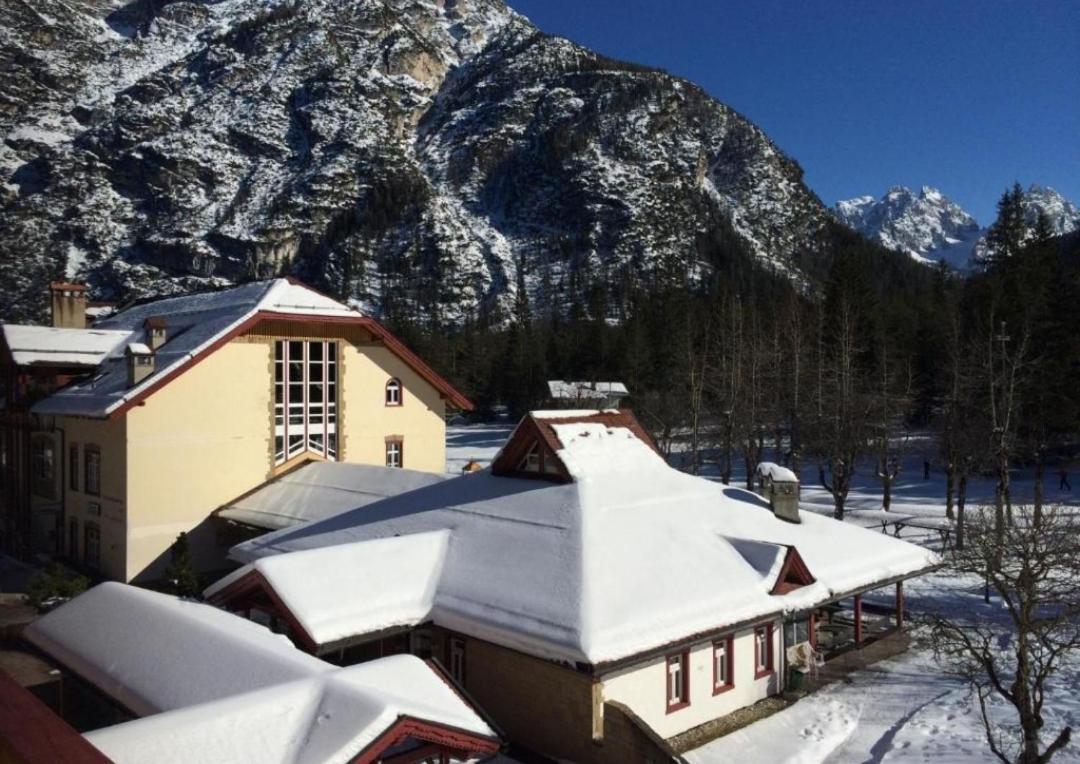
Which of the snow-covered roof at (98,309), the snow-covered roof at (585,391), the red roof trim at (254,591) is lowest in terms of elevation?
the red roof trim at (254,591)

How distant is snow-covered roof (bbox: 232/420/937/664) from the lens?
12.9 metres

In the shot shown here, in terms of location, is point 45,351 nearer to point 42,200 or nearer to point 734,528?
point 734,528

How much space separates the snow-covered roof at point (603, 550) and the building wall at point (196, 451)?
5843 millimetres

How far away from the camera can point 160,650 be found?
9664 millimetres

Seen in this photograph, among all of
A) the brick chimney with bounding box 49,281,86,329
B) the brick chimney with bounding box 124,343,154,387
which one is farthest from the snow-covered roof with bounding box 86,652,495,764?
the brick chimney with bounding box 49,281,86,329

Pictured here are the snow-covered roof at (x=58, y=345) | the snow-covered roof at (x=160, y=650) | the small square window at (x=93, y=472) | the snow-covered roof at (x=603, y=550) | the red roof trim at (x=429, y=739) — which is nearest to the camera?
the red roof trim at (x=429, y=739)

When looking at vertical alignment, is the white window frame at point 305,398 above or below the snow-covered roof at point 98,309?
below

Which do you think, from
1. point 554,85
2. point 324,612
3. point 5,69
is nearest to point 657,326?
point 324,612

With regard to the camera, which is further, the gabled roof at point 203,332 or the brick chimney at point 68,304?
the brick chimney at point 68,304

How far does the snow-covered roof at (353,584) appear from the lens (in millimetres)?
13117

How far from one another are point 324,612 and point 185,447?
12651 millimetres

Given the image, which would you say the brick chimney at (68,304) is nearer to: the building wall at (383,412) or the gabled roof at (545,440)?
the building wall at (383,412)

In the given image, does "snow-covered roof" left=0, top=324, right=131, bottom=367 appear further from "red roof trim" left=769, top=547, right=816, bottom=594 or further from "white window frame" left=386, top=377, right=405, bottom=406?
"red roof trim" left=769, top=547, right=816, bottom=594

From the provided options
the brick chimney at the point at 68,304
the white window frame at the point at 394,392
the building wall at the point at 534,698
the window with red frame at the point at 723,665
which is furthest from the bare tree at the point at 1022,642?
the brick chimney at the point at 68,304
